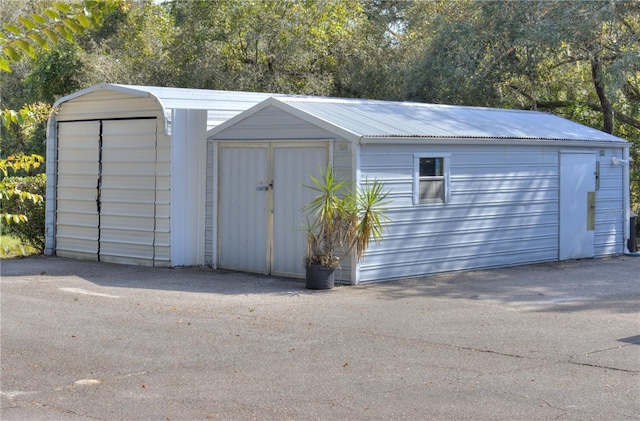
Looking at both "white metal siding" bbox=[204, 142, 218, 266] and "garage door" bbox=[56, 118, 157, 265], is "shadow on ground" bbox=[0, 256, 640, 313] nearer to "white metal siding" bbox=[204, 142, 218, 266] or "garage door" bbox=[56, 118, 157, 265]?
"white metal siding" bbox=[204, 142, 218, 266]

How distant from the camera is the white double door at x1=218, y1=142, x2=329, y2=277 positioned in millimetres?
13273

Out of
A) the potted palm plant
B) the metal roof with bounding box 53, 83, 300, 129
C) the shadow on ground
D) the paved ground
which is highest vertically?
the metal roof with bounding box 53, 83, 300, 129

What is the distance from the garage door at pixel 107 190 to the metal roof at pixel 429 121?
292 centimetres

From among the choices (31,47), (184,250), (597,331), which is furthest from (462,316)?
(31,47)

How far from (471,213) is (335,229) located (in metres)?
3.09

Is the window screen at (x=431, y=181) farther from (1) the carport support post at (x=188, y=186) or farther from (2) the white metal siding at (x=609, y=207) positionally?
(2) the white metal siding at (x=609, y=207)

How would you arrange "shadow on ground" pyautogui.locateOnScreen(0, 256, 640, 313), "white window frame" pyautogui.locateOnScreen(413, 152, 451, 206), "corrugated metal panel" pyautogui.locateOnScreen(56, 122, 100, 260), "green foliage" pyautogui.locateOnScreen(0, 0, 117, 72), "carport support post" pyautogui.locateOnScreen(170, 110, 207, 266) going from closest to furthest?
"green foliage" pyautogui.locateOnScreen(0, 0, 117, 72)
"shadow on ground" pyautogui.locateOnScreen(0, 256, 640, 313)
"white window frame" pyautogui.locateOnScreen(413, 152, 451, 206)
"carport support post" pyautogui.locateOnScreen(170, 110, 207, 266)
"corrugated metal panel" pyautogui.locateOnScreen(56, 122, 100, 260)

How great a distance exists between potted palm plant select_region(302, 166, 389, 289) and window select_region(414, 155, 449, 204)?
123 cm

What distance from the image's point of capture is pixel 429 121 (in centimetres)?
1488


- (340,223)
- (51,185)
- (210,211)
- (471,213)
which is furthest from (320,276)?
(51,185)

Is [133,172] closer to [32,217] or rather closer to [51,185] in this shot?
[51,185]

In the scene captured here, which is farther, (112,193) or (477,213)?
(112,193)

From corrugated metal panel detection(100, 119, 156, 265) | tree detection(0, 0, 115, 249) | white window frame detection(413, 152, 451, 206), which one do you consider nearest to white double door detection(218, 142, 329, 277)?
corrugated metal panel detection(100, 119, 156, 265)

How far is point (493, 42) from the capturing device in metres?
22.3
